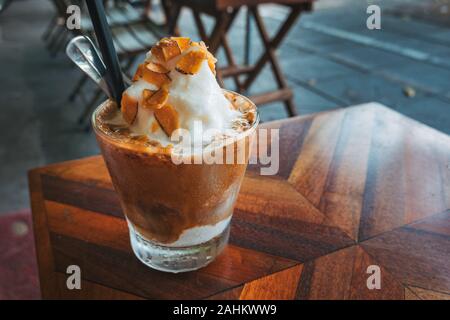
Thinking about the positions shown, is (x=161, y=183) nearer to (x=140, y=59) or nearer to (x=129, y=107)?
(x=129, y=107)

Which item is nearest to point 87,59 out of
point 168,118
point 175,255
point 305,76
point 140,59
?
point 168,118

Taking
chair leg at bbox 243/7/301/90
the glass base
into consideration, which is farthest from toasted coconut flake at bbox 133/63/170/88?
chair leg at bbox 243/7/301/90

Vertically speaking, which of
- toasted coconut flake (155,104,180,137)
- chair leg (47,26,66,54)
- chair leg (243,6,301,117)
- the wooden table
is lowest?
chair leg (47,26,66,54)

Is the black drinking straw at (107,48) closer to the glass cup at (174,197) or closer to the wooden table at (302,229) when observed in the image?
the glass cup at (174,197)

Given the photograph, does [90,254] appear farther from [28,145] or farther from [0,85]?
[0,85]

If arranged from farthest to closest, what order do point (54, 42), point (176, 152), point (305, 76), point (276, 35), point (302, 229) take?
point (54, 42), point (305, 76), point (276, 35), point (302, 229), point (176, 152)

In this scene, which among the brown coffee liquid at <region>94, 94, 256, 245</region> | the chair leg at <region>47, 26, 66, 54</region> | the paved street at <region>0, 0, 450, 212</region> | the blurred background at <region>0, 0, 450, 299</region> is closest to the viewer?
the brown coffee liquid at <region>94, 94, 256, 245</region>

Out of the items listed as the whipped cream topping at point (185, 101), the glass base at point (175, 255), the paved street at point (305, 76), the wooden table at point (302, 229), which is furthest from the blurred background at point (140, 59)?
the whipped cream topping at point (185, 101)

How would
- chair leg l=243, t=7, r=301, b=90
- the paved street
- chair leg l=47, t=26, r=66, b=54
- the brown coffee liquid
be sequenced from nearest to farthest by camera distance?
1. the brown coffee liquid
2. chair leg l=243, t=7, r=301, b=90
3. the paved street
4. chair leg l=47, t=26, r=66, b=54

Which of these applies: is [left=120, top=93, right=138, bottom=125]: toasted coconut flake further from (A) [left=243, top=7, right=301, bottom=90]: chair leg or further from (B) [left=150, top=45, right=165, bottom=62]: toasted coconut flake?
(A) [left=243, top=7, right=301, bottom=90]: chair leg
